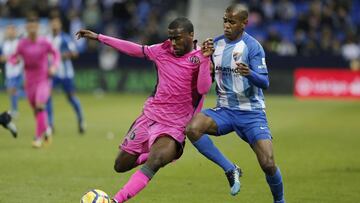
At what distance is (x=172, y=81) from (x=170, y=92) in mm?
133

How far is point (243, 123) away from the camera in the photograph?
10.1 meters

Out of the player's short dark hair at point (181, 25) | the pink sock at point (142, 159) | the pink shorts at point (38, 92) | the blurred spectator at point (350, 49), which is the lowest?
the blurred spectator at point (350, 49)

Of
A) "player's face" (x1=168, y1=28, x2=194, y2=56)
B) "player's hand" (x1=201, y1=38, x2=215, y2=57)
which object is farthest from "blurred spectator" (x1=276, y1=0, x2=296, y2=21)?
"player's hand" (x1=201, y1=38, x2=215, y2=57)

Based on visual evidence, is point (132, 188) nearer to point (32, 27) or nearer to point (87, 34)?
point (87, 34)

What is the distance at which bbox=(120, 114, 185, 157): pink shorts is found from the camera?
983cm

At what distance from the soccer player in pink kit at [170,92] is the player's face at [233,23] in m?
0.44

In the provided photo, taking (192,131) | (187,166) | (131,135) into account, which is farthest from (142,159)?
(187,166)

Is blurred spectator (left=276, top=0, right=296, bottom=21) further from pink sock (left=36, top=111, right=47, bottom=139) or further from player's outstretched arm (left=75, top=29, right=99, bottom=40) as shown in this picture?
player's outstretched arm (left=75, top=29, right=99, bottom=40)

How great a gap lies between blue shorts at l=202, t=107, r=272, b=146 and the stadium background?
1.14m

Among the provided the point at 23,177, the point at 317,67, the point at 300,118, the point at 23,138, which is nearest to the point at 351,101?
the point at 317,67

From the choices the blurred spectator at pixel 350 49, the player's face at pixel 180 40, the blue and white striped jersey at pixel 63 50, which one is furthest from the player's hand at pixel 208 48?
the blurred spectator at pixel 350 49

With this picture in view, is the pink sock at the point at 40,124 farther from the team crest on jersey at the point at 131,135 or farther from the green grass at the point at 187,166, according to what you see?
the team crest on jersey at the point at 131,135

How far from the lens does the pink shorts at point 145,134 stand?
983 cm

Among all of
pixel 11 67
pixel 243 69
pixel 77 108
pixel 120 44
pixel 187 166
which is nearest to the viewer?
pixel 243 69
